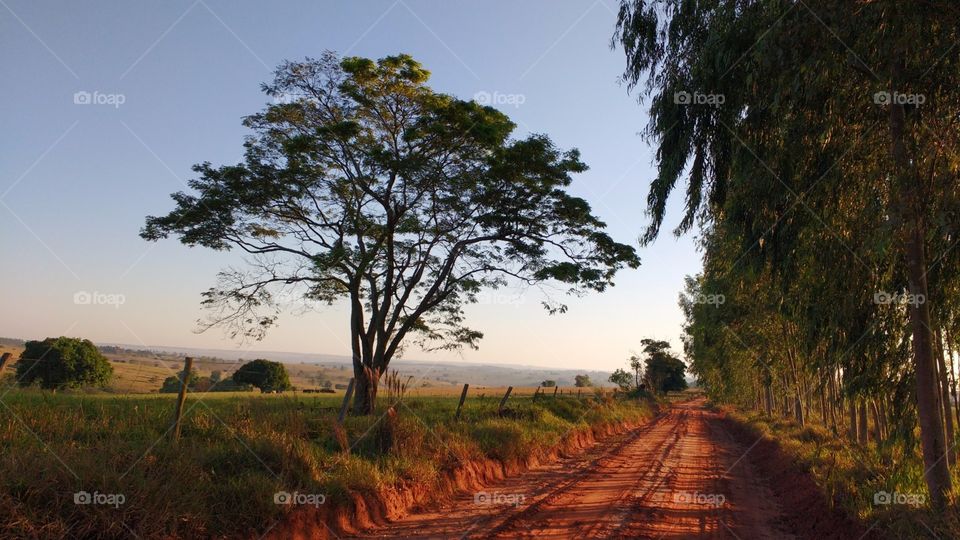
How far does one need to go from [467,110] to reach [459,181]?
2586 mm

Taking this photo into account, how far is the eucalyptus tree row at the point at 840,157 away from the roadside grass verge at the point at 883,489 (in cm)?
52

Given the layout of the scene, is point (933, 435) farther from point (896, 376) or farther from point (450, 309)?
point (450, 309)

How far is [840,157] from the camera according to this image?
800cm

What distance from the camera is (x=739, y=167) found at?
8.37 m

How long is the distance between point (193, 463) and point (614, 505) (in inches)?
292

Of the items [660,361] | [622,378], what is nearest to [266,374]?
[622,378]

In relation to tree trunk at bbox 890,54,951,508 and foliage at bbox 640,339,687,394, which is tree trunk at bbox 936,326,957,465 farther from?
foliage at bbox 640,339,687,394

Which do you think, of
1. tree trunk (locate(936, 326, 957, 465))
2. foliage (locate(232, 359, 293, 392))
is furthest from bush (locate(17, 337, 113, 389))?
tree trunk (locate(936, 326, 957, 465))

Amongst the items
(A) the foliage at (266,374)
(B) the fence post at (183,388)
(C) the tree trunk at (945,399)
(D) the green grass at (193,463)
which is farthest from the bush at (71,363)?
(C) the tree trunk at (945,399)

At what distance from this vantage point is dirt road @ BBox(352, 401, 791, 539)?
894 cm

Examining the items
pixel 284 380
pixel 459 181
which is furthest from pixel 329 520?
pixel 284 380

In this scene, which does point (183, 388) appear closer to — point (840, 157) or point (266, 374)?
point (840, 157)

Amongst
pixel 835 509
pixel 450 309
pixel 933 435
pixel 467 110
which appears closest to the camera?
pixel 933 435

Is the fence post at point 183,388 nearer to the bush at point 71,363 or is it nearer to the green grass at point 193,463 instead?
the green grass at point 193,463
